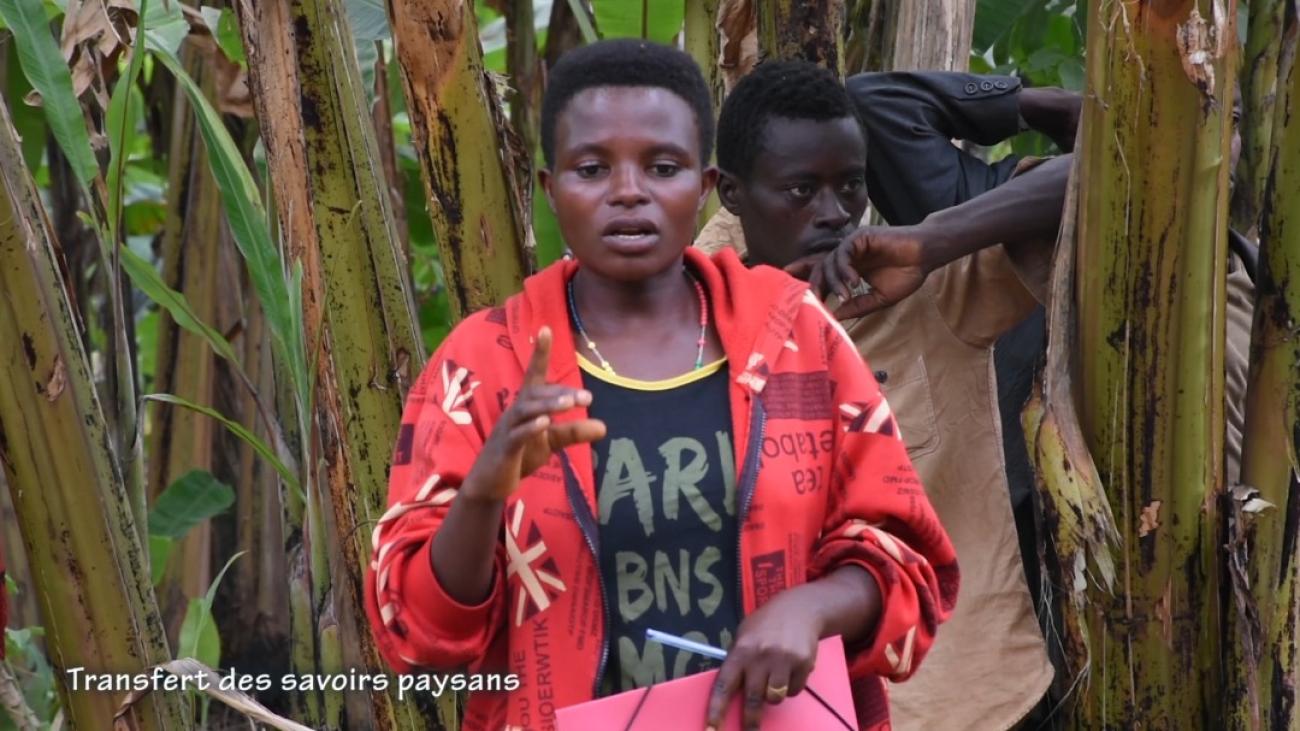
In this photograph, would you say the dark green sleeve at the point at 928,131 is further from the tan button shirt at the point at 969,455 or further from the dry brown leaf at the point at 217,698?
the dry brown leaf at the point at 217,698

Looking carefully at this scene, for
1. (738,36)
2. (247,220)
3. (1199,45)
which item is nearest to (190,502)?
(247,220)

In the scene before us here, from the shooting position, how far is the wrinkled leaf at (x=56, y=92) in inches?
64.4

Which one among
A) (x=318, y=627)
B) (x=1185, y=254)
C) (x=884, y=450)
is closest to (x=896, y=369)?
(x=1185, y=254)

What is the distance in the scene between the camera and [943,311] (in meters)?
1.75

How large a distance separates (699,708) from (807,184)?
789mm

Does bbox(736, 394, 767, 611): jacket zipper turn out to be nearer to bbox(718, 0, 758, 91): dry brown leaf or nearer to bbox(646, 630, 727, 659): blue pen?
bbox(646, 630, 727, 659): blue pen

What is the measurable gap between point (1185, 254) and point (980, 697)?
0.52 meters

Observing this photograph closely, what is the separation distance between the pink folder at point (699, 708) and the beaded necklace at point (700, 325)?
Result: 0.26 metres

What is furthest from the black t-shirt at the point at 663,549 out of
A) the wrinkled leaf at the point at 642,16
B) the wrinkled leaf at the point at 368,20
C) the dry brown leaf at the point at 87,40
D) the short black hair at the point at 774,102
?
the wrinkled leaf at the point at 368,20

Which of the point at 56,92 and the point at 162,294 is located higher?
the point at 56,92

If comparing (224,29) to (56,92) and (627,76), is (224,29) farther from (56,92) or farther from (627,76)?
(627,76)

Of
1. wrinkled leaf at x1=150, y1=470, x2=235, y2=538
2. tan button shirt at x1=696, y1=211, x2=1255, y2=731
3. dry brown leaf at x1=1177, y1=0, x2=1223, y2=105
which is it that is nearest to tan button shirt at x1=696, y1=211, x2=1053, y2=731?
tan button shirt at x1=696, y1=211, x2=1255, y2=731

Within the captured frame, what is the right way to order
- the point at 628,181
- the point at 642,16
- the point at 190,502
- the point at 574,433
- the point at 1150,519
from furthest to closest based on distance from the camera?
the point at 190,502
the point at 642,16
the point at 1150,519
the point at 628,181
the point at 574,433

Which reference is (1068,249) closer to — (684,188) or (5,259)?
(684,188)
